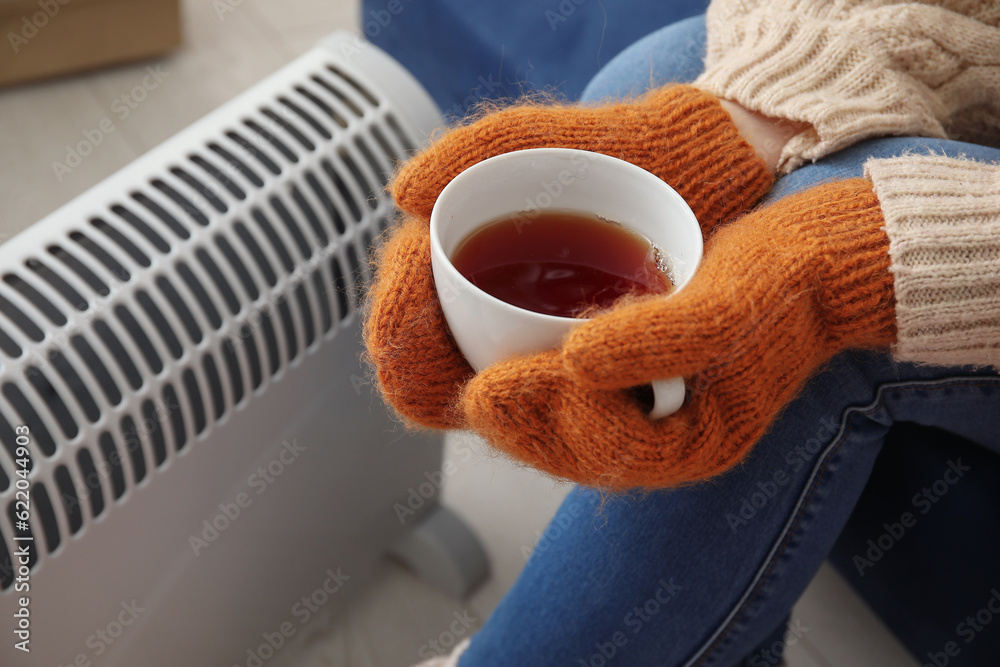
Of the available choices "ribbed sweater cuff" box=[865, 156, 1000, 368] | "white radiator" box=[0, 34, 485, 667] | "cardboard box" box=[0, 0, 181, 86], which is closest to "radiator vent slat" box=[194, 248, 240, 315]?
"white radiator" box=[0, 34, 485, 667]

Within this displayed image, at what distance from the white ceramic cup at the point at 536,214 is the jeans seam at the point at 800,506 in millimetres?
221

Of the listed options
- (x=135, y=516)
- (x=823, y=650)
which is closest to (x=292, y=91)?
(x=135, y=516)

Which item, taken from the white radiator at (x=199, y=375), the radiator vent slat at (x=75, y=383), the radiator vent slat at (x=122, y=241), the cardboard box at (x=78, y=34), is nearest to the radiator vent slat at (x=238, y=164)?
the white radiator at (x=199, y=375)

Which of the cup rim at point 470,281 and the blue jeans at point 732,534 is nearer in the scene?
the cup rim at point 470,281

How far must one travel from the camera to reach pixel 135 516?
65cm

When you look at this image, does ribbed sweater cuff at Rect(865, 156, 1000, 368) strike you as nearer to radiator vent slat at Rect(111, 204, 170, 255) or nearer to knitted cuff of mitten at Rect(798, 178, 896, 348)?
knitted cuff of mitten at Rect(798, 178, 896, 348)

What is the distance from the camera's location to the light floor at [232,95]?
1.02 m

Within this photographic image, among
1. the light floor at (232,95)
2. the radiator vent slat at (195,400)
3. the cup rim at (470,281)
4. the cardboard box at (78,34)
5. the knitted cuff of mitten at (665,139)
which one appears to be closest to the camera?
the cup rim at (470,281)

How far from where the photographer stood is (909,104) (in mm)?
607

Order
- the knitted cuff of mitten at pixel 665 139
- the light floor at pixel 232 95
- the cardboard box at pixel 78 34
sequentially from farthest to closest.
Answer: the cardboard box at pixel 78 34, the light floor at pixel 232 95, the knitted cuff of mitten at pixel 665 139

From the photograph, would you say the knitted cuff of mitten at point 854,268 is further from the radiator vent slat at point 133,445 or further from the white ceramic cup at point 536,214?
the radiator vent slat at point 133,445

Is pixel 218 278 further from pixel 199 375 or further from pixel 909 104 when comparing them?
pixel 909 104

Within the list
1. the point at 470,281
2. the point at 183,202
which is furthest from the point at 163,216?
the point at 470,281

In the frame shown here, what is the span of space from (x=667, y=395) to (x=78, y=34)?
154 centimetres
